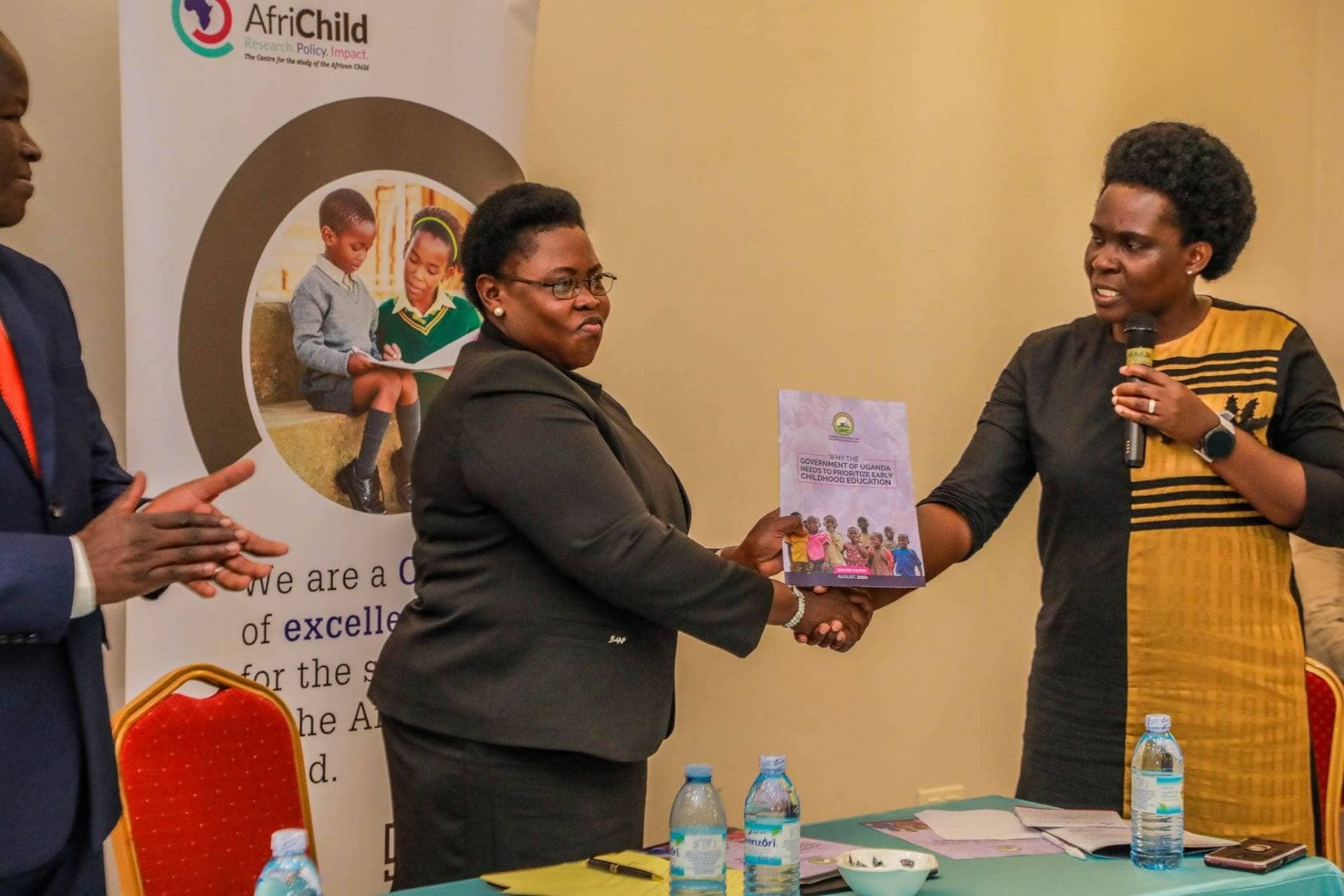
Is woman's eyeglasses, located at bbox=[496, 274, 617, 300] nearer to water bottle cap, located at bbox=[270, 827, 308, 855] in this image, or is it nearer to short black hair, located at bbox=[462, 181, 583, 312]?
short black hair, located at bbox=[462, 181, 583, 312]

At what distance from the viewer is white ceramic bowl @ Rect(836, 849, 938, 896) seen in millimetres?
1863

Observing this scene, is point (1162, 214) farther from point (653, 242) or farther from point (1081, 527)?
point (653, 242)

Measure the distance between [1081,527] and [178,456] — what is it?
1.93 meters

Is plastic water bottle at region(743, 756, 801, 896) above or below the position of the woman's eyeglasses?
below

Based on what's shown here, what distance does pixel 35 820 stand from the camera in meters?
1.81

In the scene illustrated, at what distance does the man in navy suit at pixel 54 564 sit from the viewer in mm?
1783

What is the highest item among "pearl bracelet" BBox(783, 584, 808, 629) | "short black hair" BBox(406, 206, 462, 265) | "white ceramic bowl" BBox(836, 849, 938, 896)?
"short black hair" BBox(406, 206, 462, 265)

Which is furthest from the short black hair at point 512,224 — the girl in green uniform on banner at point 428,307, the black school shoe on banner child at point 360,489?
the black school shoe on banner child at point 360,489

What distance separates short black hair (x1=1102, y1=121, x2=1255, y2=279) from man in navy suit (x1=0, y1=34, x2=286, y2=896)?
1812mm

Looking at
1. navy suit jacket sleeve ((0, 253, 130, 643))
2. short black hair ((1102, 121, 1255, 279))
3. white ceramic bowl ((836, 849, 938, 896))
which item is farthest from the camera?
short black hair ((1102, 121, 1255, 279))

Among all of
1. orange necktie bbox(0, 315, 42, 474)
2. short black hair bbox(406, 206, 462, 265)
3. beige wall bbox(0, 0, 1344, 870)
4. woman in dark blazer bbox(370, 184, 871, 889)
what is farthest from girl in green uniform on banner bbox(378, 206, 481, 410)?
orange necktie bbox(0, 315, 42, 474)

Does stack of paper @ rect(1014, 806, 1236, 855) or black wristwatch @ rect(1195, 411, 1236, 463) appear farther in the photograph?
black wristwatch @ rect(1195, 411, 1236, 463)

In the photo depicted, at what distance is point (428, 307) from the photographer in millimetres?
3227

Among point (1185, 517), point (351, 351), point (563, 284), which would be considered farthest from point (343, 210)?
point (1185, 517)
